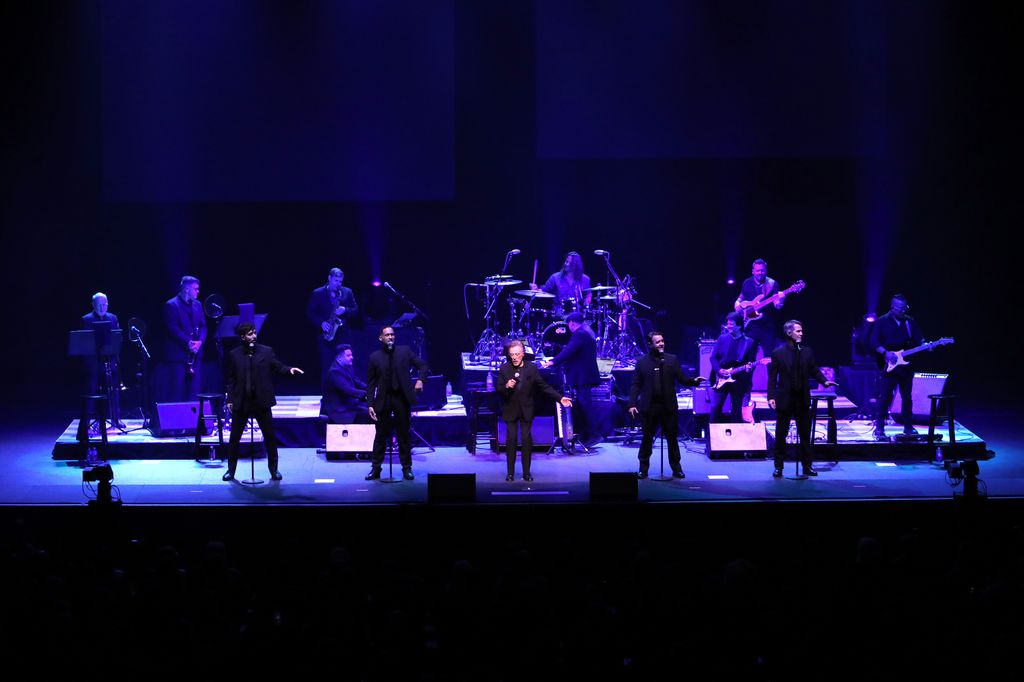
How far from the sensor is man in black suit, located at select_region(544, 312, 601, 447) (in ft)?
43.1

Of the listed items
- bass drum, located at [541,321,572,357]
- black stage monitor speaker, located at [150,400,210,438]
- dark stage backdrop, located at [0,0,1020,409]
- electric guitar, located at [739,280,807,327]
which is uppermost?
dark stage backdrop, located at [0,0,1020,409]

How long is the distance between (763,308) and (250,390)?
6.49 meters

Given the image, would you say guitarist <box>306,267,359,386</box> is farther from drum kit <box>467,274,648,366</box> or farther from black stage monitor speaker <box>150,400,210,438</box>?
drum kit <box>467,274,648,366</box>

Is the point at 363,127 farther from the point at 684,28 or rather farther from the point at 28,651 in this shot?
the point at 28,651

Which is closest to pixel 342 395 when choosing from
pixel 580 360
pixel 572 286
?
pixel 580 360

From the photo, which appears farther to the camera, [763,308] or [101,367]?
[763,308]

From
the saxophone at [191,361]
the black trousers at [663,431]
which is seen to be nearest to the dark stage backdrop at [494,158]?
the saxophone at [191,361]

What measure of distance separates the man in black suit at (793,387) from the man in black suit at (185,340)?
670 centimetres

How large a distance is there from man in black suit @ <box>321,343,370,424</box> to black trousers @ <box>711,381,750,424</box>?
392 cm

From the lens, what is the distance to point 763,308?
14.8m

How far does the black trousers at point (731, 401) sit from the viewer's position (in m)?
13.4

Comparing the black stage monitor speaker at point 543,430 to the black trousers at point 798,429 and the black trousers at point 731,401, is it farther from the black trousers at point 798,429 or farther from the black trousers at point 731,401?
the black trousers at point 798,429

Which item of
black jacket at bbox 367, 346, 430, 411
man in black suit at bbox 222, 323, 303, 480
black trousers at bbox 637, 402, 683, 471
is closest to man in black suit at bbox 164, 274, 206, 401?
man in black suit at bbox 222, 323, 303, 480

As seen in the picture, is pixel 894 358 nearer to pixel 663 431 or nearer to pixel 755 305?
pixel 755 305
